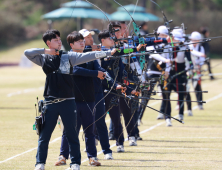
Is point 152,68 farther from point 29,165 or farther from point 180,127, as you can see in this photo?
point 29,165

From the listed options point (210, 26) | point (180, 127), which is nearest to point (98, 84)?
point (180, 127)

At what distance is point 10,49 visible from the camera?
4541cm

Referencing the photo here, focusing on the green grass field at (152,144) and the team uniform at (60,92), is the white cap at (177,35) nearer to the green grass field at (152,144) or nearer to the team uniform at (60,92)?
the green grass field at (152,144)

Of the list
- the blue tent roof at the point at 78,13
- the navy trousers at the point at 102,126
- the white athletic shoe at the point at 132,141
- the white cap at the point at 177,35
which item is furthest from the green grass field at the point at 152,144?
the blue tent roof at the point at 78,13

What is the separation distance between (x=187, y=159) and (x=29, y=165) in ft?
7.10

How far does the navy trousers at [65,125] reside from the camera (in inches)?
229

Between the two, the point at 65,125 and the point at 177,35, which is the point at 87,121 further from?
the point at 177,35

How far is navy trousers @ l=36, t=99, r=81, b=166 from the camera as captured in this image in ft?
19.1

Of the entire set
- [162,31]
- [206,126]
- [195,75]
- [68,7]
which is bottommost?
[206,126]

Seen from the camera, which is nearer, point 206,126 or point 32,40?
point 206,126

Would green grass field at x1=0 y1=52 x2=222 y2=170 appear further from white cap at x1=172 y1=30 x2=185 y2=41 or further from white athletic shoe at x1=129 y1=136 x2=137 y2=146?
white cap at x1=172 y1=30 x2=185 y2=41

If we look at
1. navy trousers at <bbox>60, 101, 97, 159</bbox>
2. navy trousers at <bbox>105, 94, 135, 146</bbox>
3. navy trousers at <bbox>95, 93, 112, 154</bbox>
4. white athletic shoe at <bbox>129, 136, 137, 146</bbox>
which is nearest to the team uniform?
navy trousers at <bbox>60, 101, 97, 159</bbox>

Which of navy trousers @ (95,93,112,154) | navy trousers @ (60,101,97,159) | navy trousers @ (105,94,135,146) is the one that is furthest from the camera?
navy trousers @ (105,94,135,146)

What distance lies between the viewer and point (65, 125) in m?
5.86
